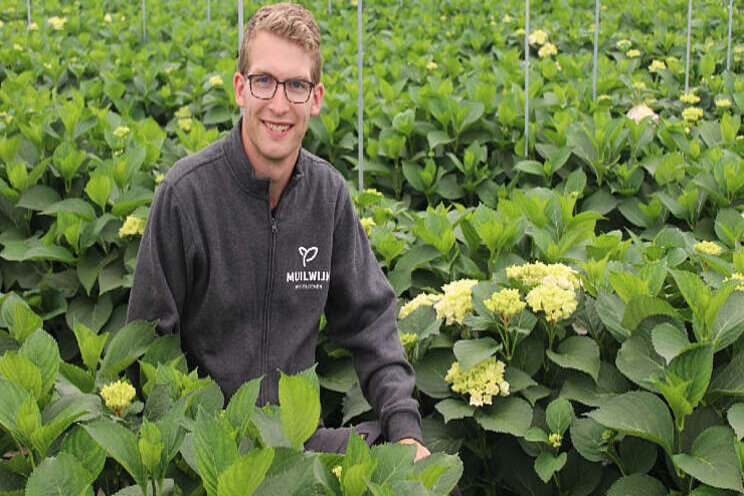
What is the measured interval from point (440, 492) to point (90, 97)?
5213 millimetres

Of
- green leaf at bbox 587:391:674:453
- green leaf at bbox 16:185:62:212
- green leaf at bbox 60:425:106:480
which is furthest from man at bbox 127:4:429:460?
green leaf at bbox 16:185:62:212

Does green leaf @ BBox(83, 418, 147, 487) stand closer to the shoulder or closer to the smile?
the shoulder

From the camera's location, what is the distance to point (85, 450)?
5.82 feet

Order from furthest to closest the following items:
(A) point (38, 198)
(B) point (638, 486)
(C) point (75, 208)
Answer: (A) point (38, 198), (C) point (75, 208), (B) point (638, 486)

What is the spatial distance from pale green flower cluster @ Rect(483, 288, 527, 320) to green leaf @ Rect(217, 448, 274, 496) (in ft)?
3.71

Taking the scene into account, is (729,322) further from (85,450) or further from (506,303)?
(85,450)

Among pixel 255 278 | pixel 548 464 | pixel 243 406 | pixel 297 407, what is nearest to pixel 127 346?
pixel 255 278

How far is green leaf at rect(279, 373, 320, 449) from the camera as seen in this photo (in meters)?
1.76

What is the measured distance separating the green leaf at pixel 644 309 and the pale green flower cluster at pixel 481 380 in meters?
0.37

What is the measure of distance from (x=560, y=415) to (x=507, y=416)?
0.16m

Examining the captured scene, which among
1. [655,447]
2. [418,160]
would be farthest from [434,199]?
[655,447]

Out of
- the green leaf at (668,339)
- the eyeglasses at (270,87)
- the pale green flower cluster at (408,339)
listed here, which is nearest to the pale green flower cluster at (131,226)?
the eyeglasses at (270,87)

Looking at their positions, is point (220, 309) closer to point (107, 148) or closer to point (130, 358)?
point (130, 358)

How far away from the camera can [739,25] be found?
916cm
